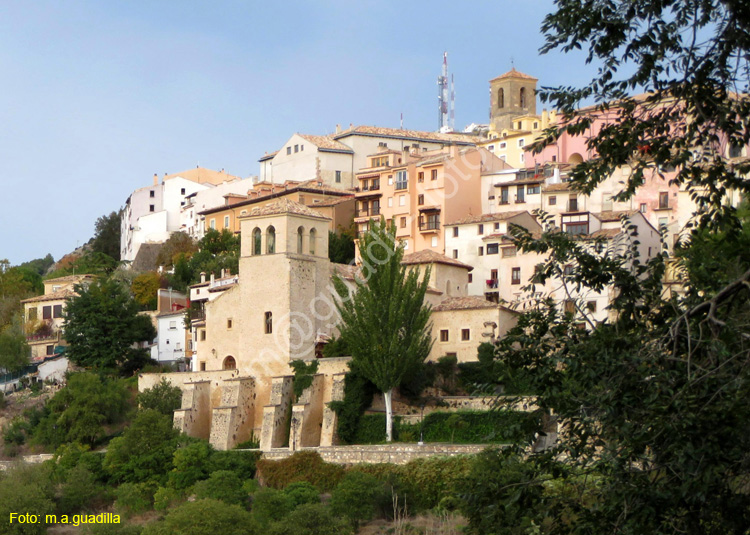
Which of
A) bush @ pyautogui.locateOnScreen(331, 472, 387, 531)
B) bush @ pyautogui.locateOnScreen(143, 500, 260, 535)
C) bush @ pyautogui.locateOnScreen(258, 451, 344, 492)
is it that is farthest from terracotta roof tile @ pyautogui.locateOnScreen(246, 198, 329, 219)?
bush @ pyautogui.locateOnScreen(143, 500, 260, 535)

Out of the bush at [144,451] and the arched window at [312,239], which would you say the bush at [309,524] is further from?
the arched window at [312,239]

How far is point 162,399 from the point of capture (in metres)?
43.6

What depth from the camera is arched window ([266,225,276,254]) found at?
4247 centimetres

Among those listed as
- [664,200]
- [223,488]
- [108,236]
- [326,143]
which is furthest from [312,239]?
[108,236]

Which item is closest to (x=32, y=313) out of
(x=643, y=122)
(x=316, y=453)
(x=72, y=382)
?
(x=72, y=382)

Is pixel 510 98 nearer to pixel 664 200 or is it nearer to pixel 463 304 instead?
pixel 664 200

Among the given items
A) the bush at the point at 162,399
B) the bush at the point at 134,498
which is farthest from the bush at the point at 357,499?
the bush at the point at 162,399

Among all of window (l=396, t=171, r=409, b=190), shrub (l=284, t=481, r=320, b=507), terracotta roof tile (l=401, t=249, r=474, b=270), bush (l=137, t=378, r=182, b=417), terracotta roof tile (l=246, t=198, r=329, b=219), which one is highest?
window (l=396, t=171, r=409, b=190)

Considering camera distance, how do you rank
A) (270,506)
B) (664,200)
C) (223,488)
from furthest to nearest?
(664,200) < (223,488) < (270,506)

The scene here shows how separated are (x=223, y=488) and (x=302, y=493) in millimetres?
2644

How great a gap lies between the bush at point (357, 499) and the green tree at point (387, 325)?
382 centimetres

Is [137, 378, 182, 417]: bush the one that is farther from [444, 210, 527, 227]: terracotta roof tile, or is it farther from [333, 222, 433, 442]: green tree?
[444, 210, 527, 227]: terracotta roof tile

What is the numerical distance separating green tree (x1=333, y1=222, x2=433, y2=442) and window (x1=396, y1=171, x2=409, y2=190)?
74.2 ft

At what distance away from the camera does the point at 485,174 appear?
59.2 metres
